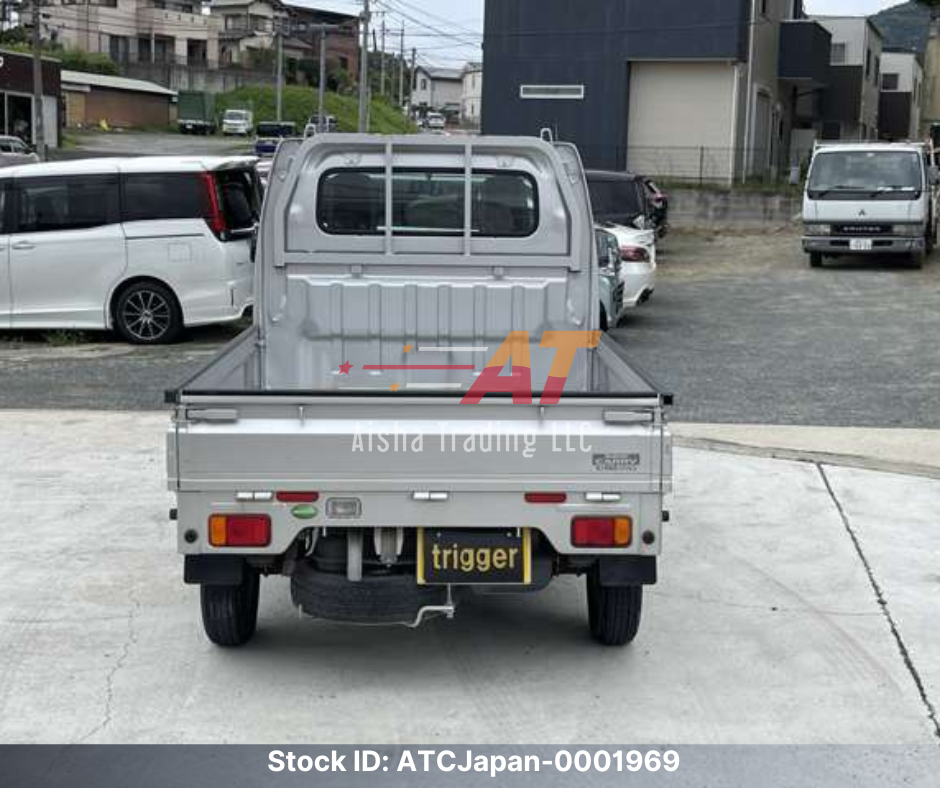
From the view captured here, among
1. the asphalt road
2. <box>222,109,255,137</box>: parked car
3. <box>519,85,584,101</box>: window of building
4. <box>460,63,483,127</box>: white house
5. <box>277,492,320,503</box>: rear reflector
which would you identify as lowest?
the asphalt road

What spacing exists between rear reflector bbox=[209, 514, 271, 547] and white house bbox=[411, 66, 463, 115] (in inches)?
5096

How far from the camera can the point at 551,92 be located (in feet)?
110

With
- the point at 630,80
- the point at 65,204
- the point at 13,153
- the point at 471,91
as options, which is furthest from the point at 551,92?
the point at 471,91

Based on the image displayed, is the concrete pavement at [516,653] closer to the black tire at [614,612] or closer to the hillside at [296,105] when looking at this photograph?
the black tire at [614,612]

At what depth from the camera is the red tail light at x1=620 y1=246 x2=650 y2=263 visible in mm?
16578

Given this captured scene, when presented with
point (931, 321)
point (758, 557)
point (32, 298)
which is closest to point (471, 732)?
point (758, 557)

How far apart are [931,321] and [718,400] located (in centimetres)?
678

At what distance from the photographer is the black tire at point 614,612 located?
18.6 feet

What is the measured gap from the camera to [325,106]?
79.3m

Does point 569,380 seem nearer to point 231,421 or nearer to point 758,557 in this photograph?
point 758,557

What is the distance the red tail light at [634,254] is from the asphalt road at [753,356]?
81 cm

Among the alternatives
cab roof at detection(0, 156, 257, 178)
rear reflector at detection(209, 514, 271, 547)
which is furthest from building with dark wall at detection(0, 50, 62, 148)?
rear reflector at detection(209, 514, 271, 547)

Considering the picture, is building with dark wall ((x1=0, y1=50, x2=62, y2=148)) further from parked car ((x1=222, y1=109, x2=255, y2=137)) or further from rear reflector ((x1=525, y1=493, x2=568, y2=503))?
rear reflector ((x1=525, y1=493, x2=568, y2=503))

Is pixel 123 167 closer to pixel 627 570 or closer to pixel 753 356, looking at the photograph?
pixel 753 356
